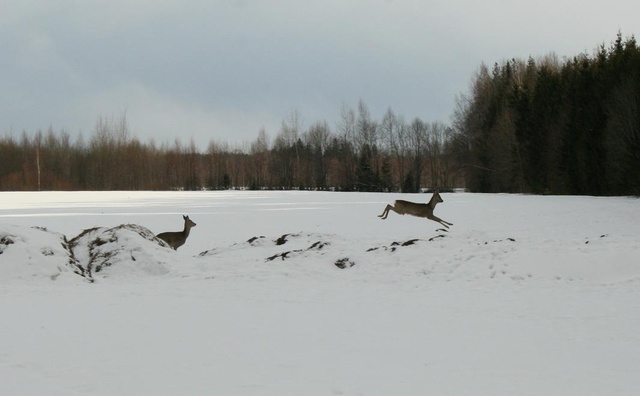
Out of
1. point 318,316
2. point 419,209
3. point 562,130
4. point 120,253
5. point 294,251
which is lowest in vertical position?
point 318,316

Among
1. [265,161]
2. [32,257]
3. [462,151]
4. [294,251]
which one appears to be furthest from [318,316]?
[265,161]

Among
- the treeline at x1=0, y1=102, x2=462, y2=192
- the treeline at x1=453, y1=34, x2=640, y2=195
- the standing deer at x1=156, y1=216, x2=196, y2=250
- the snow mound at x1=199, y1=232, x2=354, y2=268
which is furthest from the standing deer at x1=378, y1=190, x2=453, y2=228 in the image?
the treeline at x1=0, y1=102, x2=462, y2=192

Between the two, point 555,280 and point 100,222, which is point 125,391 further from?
point 100,222

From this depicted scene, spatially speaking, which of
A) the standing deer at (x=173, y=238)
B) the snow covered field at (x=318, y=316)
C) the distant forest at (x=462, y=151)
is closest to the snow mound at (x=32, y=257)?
the snow covered field at (x=318, y=316)

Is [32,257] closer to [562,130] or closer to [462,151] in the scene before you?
[562,130]

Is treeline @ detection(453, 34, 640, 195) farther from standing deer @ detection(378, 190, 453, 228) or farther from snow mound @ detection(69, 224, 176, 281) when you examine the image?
snow mound @ detection(69, 224, 176, 281)

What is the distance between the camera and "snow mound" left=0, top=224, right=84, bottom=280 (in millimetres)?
9273

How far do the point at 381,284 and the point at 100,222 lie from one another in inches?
587

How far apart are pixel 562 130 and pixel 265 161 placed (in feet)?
205

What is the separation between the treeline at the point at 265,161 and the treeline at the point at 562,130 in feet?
58.7

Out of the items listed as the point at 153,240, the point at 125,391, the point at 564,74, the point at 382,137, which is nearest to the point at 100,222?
the point at 153,240

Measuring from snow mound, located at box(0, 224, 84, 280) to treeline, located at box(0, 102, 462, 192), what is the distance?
67960 millimetres

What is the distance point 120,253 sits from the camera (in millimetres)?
10570

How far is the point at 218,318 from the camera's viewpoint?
6.64 metres
